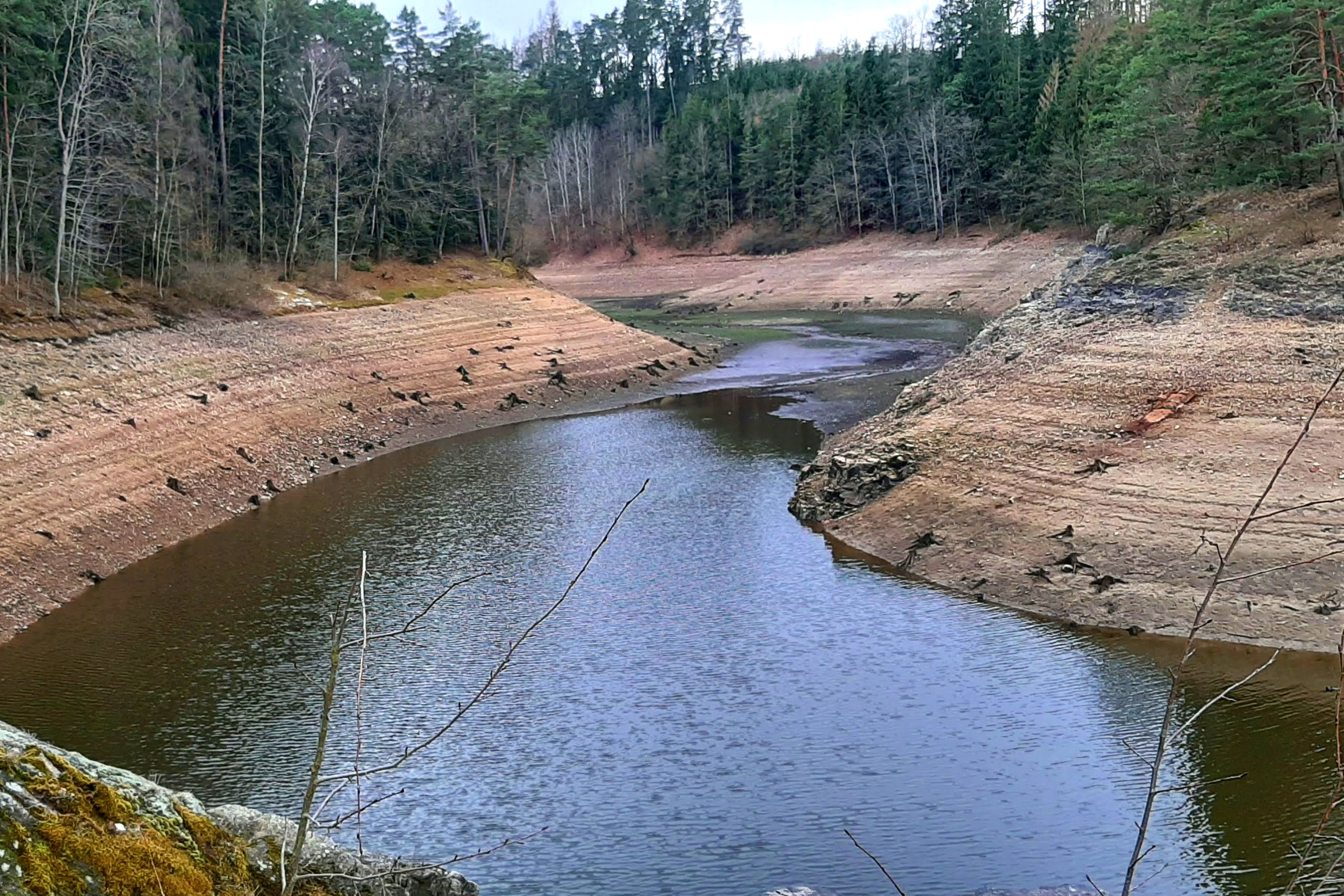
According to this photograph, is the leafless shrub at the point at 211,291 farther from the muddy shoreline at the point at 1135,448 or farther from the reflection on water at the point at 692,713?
the muddy shoreline at the point at 1135,448

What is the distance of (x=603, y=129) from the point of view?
114875mm

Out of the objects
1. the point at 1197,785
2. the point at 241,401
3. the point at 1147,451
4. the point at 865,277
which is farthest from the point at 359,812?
the point at 865,277

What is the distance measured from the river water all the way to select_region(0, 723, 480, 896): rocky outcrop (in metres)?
5.21

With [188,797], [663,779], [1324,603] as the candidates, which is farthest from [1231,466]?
[188,797]

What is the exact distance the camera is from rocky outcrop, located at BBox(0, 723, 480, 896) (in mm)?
4738

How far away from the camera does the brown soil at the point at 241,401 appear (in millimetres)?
23859

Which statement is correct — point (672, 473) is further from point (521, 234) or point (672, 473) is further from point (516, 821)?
point (521, 234)

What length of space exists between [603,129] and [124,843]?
115m

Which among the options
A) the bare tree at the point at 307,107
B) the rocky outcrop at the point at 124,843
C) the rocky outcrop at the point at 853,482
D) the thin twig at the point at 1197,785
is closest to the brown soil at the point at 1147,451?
the rocky outcrop at the point at 853,482

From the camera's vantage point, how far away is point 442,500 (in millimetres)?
27812

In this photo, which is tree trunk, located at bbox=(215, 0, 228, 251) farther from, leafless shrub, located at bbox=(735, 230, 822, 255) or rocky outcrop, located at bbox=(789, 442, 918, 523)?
leafless shrub, located at bbox=(735, 230, 822, 255)

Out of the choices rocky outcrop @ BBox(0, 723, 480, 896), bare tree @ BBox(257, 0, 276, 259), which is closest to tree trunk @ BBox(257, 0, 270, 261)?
bare tree @ BBox(257, 0, 276, 259)

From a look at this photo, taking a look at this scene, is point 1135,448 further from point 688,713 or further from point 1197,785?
point 1197,785

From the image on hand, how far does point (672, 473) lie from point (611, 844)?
1795 cm
